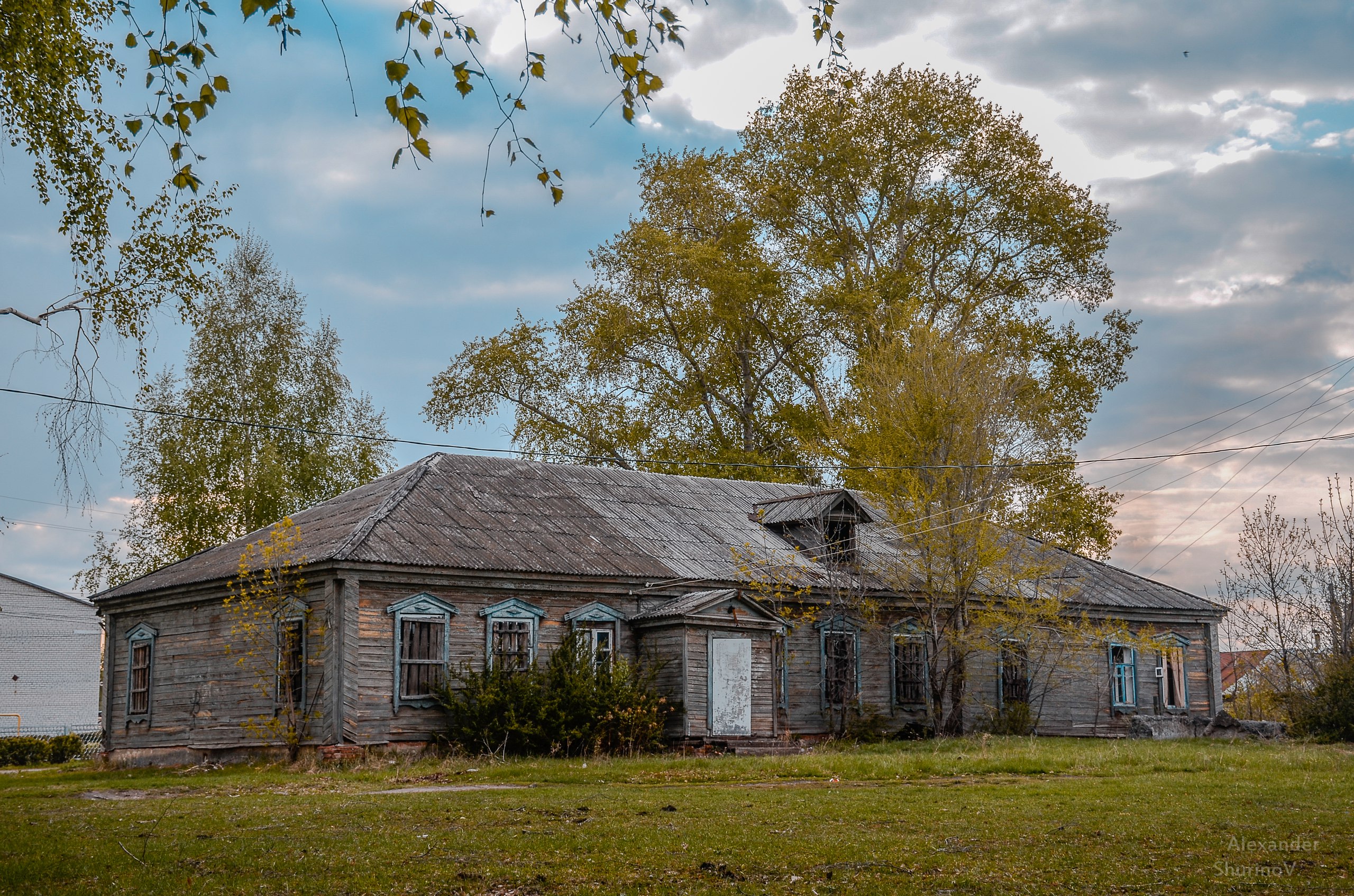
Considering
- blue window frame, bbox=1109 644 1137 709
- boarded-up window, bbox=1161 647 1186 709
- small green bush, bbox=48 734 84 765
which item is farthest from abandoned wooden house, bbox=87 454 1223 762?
small green bush, bbox=48 734 84 765

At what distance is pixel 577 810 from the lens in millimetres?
12352

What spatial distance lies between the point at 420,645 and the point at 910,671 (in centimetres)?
1191

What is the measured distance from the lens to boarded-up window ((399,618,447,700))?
22.0m

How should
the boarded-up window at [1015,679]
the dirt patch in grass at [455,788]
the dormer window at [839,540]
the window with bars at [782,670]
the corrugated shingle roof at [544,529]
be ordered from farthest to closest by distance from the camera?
the boarded-up window at [1015,679] < the dormer window at [839,540] < the window with bars at [782,670] < the corrugated shingle roof at [544,529] < the dirt patch in grass at [455,788]

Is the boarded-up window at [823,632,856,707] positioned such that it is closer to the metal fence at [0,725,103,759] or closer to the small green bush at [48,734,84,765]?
the small green bush at [48,734,84,765]

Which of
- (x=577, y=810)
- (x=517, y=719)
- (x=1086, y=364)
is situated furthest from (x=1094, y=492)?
(x=577, y=810)

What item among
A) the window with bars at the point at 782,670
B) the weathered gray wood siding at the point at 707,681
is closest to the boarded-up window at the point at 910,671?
the window with bars at the point at 782,670

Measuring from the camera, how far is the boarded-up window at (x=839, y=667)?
27219 millimetres

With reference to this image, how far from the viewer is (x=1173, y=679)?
108 feet

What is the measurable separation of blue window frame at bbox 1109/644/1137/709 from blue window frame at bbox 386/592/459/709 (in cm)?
1791

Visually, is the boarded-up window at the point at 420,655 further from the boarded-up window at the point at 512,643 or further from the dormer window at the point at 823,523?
the dormer window at the point at 823,523

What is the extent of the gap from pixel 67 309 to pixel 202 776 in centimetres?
891

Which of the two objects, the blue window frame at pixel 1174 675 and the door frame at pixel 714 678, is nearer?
the door frame at pixel 714 678

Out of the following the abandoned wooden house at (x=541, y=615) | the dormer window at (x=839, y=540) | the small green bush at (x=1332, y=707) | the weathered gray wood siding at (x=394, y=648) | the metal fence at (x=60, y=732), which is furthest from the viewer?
the metal fence at (x=60, y=732)
